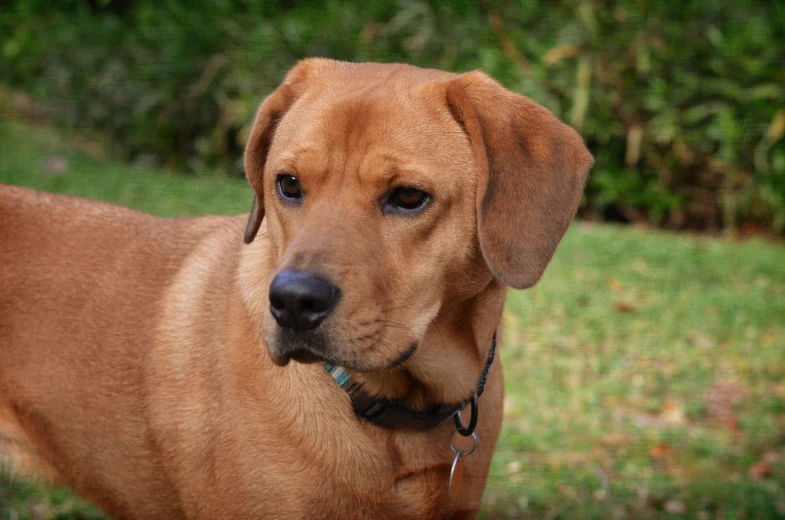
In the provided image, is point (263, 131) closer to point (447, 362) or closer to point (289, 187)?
point (289, 187)

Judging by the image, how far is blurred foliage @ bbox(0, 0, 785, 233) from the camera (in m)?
8.59

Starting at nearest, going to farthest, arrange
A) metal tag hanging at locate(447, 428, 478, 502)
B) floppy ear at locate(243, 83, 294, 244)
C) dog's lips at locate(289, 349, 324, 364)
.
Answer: dog's lips at locate(289, 349, 324, 364) → metal tag hanging at locate(447, 428, 478, 502) → floppy ear at locate(243, 83, 294, 244)

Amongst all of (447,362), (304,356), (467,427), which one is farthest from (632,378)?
(304,356)

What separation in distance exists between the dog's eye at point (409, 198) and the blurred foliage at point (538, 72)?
6.49 metres

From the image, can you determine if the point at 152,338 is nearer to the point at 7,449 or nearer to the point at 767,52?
the point at 7,449

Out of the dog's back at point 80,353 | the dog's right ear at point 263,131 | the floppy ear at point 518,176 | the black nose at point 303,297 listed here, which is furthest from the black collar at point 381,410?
the dog's back at point 80,353

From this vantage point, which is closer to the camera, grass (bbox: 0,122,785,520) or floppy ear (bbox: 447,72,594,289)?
floppy ear (bbox: 447,72,594,289)

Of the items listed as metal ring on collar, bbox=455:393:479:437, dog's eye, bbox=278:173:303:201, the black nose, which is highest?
dog's eye, bbox=278:173:303:201

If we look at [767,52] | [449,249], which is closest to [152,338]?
[449,249]

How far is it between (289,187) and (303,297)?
0.57 meters

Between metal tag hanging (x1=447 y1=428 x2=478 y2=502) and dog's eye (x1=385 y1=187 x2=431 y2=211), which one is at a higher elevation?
dog's eye (x1=385 y1=187 x2=431 y2=211)

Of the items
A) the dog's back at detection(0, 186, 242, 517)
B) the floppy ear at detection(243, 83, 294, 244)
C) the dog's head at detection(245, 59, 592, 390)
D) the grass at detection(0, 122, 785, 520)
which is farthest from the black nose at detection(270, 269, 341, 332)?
the grass at detection(0, 122, 785, 520)

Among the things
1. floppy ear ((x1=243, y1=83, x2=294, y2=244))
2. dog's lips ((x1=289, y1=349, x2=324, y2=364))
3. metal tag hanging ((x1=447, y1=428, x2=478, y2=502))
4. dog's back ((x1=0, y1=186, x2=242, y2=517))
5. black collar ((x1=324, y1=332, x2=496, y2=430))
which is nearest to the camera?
dog's lips ((x1=289, y1=349, x2=324, y2=364))

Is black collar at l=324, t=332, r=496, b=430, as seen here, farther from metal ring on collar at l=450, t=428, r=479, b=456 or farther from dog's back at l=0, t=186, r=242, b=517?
dog's back at l=0, t=186, r=242, b=517
